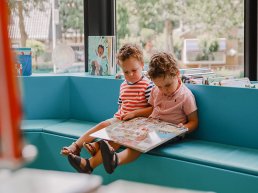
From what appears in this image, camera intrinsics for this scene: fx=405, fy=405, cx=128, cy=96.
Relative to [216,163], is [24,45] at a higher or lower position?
higher

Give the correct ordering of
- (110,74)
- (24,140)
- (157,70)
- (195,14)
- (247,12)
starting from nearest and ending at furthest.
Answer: (24,140) → (157,70) → (247,12) → (195,14) → (110,74)

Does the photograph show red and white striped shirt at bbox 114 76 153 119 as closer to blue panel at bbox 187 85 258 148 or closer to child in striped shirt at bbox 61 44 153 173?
child in striped shirt at bbox 61 44 153 173

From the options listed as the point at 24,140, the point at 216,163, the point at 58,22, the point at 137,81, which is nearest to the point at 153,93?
the point at 137,81

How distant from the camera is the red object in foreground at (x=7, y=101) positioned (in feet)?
0.70

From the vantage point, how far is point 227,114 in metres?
2.14

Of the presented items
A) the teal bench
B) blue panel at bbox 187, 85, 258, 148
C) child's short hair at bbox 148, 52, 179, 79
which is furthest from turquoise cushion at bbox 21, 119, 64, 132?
blue panel at bbox 187, 85, 258, 148

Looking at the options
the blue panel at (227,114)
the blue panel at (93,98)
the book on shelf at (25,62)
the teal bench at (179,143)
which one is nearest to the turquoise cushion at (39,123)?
the teal bench at (179,143)

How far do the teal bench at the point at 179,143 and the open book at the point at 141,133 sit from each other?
7cm

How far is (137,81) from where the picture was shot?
2.34 metres

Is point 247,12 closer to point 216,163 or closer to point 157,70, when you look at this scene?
point 157,70

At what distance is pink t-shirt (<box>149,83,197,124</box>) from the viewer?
2139 millimetres

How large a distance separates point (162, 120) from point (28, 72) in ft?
4.16

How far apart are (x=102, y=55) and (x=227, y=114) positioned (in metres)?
1.12

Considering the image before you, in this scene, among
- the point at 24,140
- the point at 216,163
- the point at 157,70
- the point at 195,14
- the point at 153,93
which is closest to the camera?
the point at 24,140
